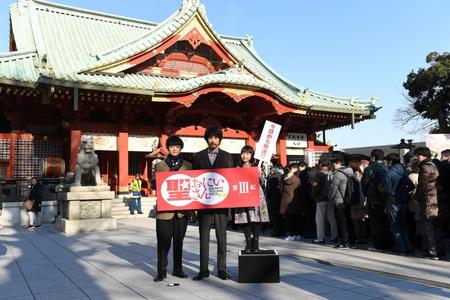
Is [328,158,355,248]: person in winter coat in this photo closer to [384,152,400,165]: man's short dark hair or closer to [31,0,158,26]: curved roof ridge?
[384,152,400,165]: man's short dark hair

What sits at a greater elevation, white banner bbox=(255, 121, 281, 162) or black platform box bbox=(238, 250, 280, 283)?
white banner bbox=(255, 121, 281, 162)

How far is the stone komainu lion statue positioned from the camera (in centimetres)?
1055

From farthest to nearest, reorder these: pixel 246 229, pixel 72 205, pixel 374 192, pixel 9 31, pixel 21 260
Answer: pixel 9 31
pixel 72 205
pixel 374 192
pixel 21 260
pixel 246 229

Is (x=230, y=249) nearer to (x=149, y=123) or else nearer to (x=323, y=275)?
(x=323, y=275)

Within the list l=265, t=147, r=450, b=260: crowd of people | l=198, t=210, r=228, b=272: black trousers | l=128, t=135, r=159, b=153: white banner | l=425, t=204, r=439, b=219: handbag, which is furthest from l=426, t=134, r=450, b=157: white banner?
l=128, t=135, r=159, b=153: white banner

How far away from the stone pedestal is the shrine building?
3.91 meters

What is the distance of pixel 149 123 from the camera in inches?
673

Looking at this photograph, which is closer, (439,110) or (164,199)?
(164,199)

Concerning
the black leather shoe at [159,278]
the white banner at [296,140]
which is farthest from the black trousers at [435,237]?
the white banner at [296,140]

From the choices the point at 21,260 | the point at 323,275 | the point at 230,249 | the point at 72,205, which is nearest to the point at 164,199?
the point at 323,275

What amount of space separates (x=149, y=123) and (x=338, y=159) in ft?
35.7

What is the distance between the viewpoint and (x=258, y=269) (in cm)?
468

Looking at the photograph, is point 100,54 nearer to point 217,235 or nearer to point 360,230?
point 360,230

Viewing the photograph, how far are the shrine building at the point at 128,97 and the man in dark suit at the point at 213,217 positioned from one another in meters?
9.60
